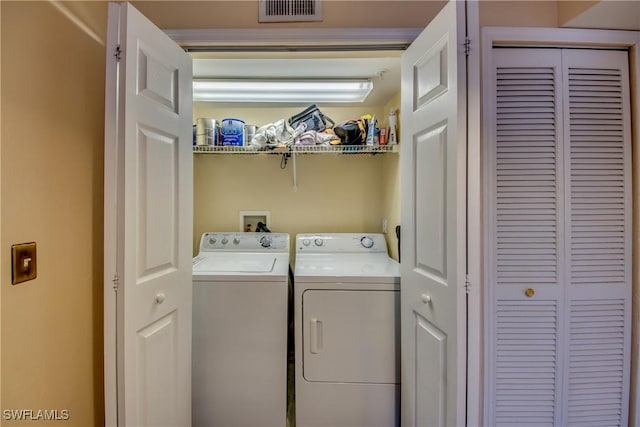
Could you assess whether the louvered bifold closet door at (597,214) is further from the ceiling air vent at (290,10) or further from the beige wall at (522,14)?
the ceiling air vent at (290,10)

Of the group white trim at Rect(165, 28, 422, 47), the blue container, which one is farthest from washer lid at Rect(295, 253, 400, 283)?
white trim at Rect(165, 28, 422, 47)

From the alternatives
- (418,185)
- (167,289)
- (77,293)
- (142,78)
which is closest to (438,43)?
(418,185)

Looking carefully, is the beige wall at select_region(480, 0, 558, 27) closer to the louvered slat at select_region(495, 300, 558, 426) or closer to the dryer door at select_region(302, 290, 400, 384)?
the louvered slat at select_region(495, 300, 558, 426)

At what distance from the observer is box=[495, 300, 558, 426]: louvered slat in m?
1.31

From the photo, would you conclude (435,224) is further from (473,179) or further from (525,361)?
(525,361)

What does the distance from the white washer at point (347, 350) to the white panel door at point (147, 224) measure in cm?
63

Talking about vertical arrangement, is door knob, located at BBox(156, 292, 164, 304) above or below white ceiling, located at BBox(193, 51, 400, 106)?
below

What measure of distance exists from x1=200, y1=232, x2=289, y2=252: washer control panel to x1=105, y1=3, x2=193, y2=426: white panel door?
811 mm

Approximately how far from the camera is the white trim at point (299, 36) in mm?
1351

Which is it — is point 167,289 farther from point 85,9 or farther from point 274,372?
point 85,9

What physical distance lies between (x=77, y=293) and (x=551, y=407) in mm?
2195

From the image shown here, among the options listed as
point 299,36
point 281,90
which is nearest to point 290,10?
point 299,36

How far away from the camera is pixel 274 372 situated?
1.61 metres

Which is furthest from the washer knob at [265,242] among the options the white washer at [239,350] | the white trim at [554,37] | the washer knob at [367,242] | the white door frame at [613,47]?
the white trim at [554,37]
